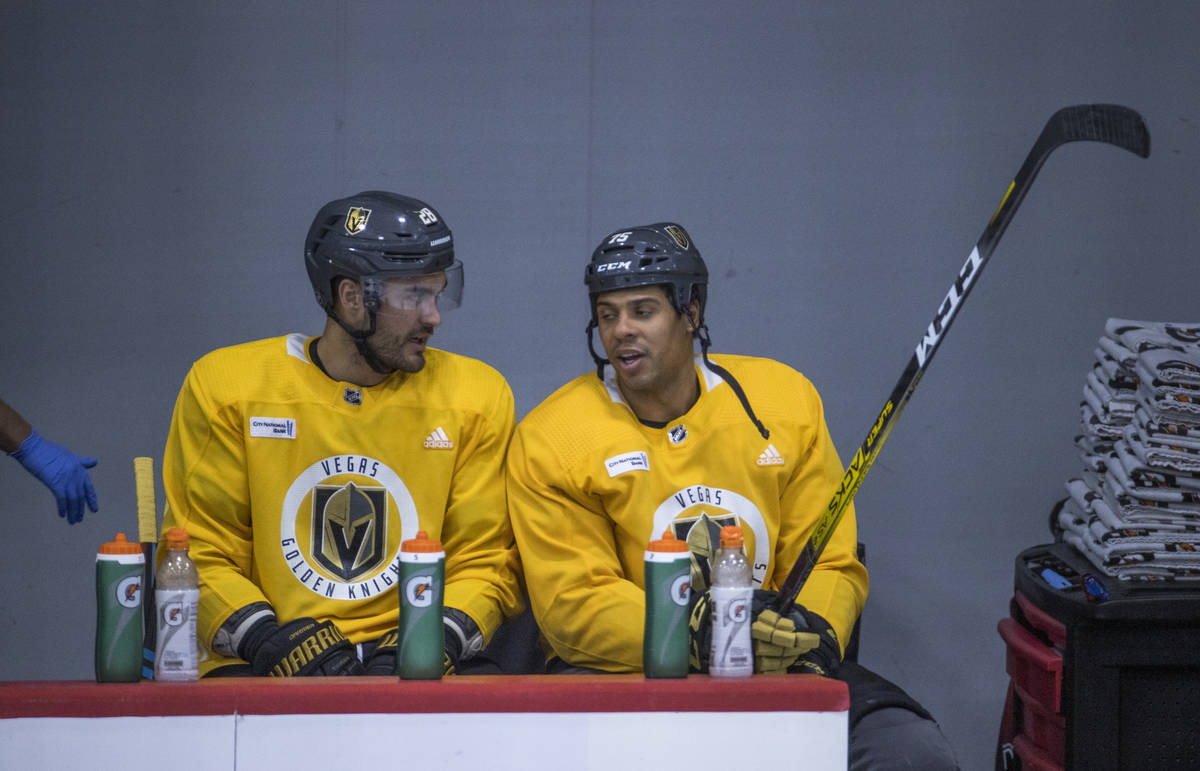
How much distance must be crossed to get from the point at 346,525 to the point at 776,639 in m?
1.03

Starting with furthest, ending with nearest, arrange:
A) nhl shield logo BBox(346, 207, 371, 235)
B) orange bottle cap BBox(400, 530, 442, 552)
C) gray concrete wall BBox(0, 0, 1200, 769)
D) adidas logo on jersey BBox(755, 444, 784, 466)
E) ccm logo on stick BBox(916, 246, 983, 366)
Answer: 1. gray concrete wall BBox(0, 0, 1200, 769)
2. adidas logo on jersey BBox(755, 444, 784, 466)
3. nhl shield logo BBox(346, 207, 371, 235)
4. ccm logo on stick BBox(916, 246, 983, 366)
5. orange bottle cap BBox(400, 530, 442, 552)

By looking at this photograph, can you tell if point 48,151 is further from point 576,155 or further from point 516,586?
point 516,586

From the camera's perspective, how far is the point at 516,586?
2.69 meters

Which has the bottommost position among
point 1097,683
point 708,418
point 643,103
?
point 1097,683

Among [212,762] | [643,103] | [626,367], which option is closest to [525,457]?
[626,367]

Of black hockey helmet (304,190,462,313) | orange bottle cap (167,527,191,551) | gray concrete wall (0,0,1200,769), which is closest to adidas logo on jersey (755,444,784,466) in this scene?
black hockey helmet (304,190,462,313)

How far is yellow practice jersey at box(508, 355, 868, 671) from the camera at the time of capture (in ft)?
8.15

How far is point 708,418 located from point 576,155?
115 centimetres

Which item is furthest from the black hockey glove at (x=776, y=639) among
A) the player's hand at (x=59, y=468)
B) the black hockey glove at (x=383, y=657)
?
the player's hand at (x=59, y=468)

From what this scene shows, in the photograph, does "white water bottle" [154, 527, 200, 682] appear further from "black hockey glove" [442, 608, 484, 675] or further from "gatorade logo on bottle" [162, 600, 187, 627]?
"black hockey glove" [442, 608, 484, 675]

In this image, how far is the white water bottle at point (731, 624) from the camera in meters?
1.96

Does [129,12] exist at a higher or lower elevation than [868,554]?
higher

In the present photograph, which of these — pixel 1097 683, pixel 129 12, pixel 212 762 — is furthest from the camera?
pixel 129 12

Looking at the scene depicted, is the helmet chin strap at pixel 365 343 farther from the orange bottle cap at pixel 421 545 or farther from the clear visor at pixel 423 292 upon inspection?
the orange bottle cap at pixel 421 545
